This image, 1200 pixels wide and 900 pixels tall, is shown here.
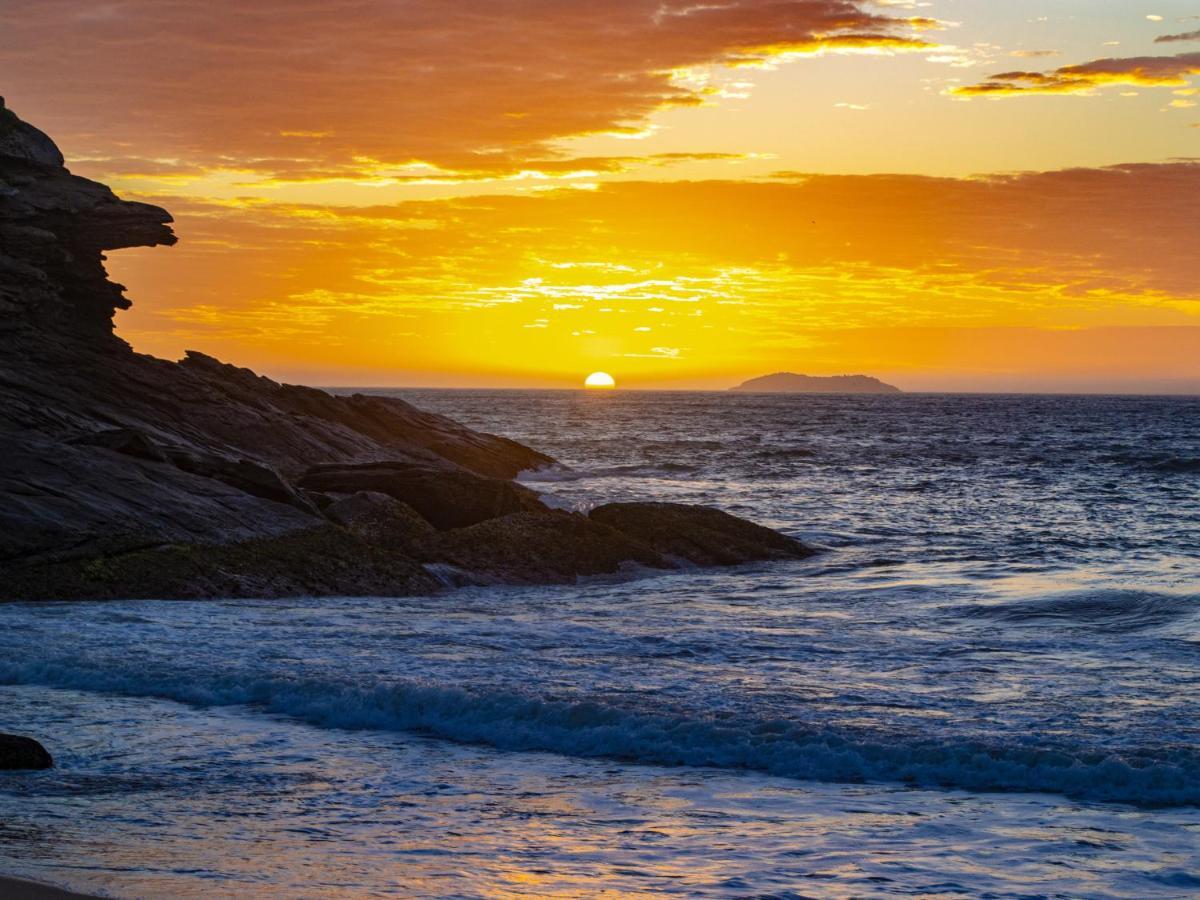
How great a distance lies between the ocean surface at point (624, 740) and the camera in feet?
27.1

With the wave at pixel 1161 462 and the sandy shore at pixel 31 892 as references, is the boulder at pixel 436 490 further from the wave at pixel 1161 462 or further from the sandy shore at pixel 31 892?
the wave at pixel 1161 462

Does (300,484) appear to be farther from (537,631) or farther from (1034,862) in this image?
(1034,862)

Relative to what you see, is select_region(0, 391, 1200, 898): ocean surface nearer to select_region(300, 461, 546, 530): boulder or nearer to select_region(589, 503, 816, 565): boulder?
select_region(589, 503, 816, 565): boulder

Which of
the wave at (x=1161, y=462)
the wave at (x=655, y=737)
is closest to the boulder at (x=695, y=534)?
the wave at (x=655, y=737)

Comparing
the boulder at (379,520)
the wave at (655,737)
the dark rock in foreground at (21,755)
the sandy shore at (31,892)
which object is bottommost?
the wave at (655,737)

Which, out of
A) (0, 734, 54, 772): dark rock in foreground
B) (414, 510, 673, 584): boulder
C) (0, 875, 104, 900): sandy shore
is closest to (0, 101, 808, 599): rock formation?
(414, 510, 673, 584): boulder

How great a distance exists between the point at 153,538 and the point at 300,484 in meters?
A: 8.54

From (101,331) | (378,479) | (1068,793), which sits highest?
(101,331)

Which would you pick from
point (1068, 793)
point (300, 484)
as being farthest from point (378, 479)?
point (1068, 793)

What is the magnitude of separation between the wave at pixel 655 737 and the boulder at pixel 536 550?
31.6 feet

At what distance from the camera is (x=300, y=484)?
2917cm

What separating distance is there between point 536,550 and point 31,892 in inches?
699

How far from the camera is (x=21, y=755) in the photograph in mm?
10125

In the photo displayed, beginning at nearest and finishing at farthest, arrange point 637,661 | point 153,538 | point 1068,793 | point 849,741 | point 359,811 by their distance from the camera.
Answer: point 359,811, point 1068,793, point 849,741, point 637,661, point 153,538
